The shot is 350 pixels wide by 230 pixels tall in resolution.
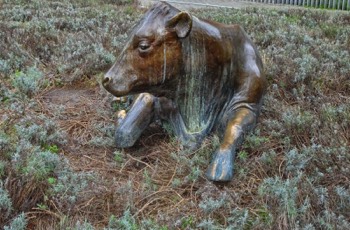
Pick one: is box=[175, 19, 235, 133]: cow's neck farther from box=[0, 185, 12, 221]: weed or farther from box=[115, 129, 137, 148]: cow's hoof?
box=[0, 185, 12, 221]: weed

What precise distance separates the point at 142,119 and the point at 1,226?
141 centimetres

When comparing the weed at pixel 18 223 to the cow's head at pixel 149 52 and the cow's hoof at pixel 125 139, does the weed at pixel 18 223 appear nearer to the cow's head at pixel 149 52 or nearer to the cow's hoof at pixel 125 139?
the cow's head at pixel 149 52

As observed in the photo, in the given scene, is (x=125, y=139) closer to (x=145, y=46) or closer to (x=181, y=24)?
(x=145, y=46)

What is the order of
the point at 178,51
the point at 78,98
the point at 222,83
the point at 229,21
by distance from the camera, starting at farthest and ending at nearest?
the point at 229,21, the point at 78,98, the point at 222,83, the point at 178,51

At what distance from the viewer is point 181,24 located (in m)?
4.00

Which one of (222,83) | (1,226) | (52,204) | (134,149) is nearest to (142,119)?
(134,149)

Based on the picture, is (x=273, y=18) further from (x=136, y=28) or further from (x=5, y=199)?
(x=5, y=199)

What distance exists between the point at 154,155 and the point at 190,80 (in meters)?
0.66

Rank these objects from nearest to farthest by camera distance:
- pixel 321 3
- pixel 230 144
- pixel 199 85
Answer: pixel 230 144 → pixel 199 85 → pixel 321 3

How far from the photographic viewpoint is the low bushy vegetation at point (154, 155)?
3674mm

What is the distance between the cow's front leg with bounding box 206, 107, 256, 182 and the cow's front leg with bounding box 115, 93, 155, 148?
2.09ft

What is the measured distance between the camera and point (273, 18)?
888cm

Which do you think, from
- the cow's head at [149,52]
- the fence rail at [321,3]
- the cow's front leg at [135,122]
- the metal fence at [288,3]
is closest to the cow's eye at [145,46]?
the cow's head at [149,52]

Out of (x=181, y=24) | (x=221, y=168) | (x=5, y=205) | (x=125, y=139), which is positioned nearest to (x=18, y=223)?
(x=5, y=205)
